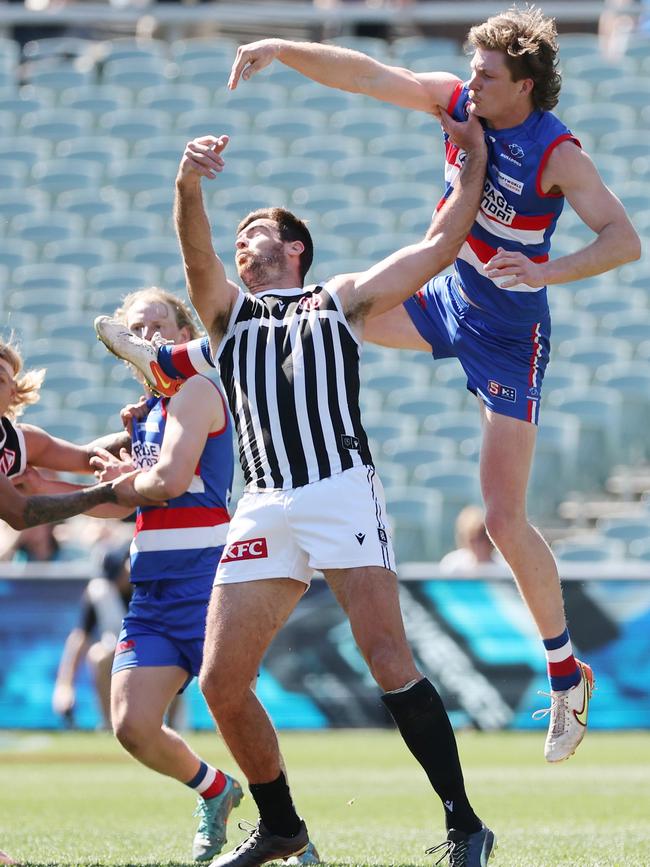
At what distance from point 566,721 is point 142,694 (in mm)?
1717

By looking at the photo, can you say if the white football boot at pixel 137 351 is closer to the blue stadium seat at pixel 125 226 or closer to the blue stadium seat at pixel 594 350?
the blue stadium seat at pixel 594 350

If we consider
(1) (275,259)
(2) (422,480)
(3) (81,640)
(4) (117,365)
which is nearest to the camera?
(1) (275,259)

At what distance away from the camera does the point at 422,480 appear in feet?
45.5

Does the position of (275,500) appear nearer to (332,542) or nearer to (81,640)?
(332,542)

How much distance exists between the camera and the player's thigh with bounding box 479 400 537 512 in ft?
18.4

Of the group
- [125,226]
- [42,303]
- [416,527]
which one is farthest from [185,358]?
[125,226]

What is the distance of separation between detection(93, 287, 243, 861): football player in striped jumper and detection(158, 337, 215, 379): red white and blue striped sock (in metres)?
0.44

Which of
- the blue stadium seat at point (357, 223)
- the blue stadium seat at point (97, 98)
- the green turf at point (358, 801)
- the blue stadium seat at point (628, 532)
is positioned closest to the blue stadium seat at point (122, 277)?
the blue stadium seat at point (357, 223)

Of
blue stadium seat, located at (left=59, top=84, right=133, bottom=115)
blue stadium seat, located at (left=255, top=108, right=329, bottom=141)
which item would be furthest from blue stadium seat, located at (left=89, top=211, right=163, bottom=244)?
blue stadium seat, located at (left=59, top=84, right=133, bottom=115)

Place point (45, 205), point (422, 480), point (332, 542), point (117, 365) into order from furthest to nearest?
point (45, 205)
point (117, 365)
point (422, 480)
point (332, 542)

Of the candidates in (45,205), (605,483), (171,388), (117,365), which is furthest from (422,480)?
(171,388)

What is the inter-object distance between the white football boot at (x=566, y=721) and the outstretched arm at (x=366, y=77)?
7.79ft

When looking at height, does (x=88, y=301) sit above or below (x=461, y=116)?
below

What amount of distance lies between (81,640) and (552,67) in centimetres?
677
